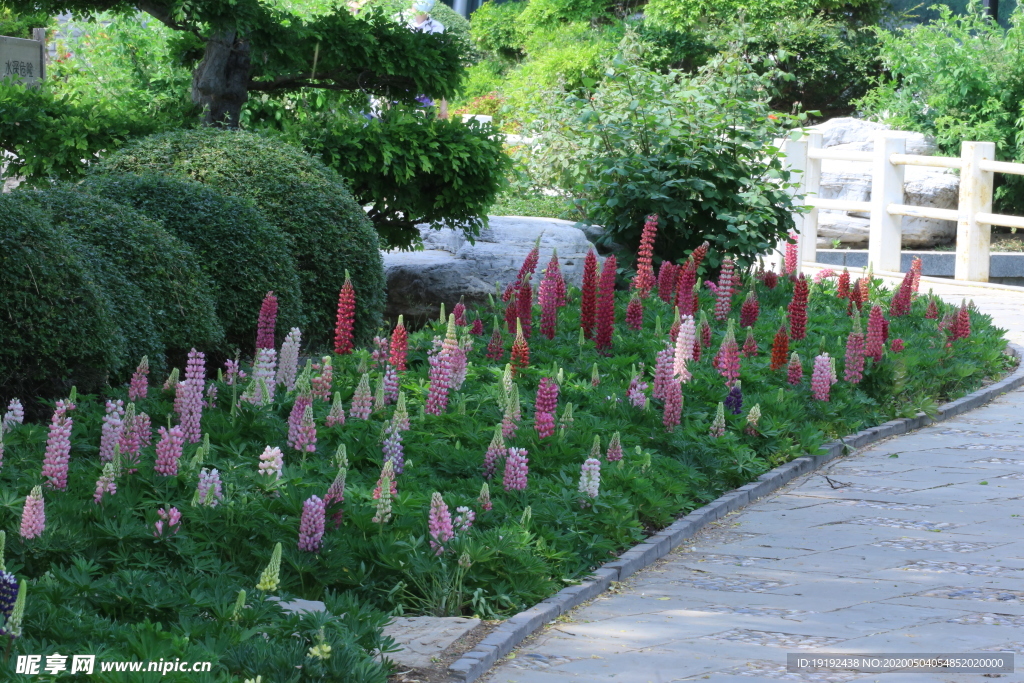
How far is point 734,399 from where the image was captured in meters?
6.78

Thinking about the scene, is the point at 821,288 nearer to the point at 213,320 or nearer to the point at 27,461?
the point at 213,320

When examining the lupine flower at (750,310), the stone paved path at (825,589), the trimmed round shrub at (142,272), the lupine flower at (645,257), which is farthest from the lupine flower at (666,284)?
the trimmed round shrub at (142,272)

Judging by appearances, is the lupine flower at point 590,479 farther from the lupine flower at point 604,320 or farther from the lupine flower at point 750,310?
the lupine flower at point 750,310

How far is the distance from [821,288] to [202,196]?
19.9 ft

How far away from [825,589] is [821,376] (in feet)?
8.84

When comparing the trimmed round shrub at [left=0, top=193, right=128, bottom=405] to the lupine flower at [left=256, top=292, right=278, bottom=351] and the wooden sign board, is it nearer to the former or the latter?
the lupine flower at [left=256, top=292, right=278, bottom=351]

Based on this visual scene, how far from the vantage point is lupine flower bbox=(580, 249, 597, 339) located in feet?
27.6

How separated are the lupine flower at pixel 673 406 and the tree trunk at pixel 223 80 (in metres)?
4.82

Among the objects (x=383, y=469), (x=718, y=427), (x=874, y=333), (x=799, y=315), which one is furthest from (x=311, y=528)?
(x=799, y=315)

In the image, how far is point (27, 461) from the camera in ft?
17.0

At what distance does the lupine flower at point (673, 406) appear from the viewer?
647 centimetres

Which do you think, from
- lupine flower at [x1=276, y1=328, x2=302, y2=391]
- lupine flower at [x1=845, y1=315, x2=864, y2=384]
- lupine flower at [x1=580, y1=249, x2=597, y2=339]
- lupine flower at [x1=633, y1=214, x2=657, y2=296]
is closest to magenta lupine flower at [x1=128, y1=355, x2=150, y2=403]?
lupine flower at [x1=276, y1=328, x2=302, y2=391]

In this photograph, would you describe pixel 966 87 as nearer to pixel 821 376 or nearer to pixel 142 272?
pixel 821 376

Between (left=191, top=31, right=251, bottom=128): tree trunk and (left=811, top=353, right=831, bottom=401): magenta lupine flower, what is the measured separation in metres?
5.02
